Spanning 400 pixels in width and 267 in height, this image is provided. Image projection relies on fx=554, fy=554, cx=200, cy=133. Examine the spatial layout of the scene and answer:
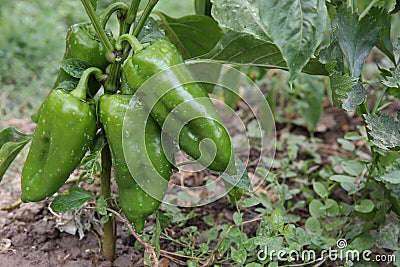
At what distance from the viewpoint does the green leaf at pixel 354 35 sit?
1022mm

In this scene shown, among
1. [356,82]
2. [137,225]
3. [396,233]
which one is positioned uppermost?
[356,82]

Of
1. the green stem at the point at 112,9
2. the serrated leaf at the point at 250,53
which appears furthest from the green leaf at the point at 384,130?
the green stem at the point at 112,9

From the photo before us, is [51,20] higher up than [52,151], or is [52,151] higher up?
[52,151]

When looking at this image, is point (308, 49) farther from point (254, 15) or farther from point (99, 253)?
point (99, 253)

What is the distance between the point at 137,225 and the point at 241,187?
0.20 meters

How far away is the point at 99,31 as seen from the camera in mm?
926

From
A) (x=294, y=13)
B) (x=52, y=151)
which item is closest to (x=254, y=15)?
(x=294, y=13)

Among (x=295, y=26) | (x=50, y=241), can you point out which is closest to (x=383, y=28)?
(x=295, y=26)

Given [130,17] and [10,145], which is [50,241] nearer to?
[10,145]

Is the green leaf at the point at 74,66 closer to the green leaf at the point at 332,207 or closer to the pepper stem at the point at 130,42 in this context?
the pepper stem at the point at 130,42

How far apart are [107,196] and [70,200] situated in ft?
0.27

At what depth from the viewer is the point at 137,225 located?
99 cm

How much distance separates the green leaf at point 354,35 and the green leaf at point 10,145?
2.06 ft

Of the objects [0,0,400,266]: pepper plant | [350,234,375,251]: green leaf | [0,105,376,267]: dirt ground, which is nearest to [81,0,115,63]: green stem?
[0,0,400,266]: pepper plant
